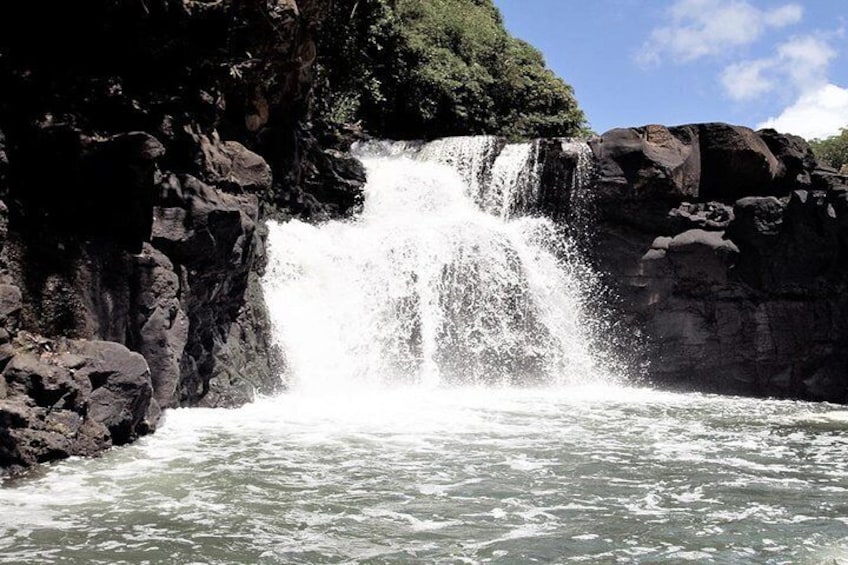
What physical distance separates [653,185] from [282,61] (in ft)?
29.2

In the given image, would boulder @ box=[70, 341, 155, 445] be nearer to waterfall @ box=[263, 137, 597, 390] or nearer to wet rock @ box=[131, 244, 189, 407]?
wet rock @ box=[131, 244, 189, 407]

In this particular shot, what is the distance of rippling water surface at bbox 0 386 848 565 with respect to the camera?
582 cm

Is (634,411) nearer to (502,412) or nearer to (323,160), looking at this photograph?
(502,412)

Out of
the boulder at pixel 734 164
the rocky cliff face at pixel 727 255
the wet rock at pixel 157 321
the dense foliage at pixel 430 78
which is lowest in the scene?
the wet rock at pixel 157 321

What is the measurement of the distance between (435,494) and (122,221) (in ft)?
19.0

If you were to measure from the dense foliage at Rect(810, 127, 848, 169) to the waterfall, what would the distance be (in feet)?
70.8

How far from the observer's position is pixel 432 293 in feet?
56.2

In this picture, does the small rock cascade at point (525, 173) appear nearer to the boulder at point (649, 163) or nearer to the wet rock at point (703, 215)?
the boulder at point (649, 163)

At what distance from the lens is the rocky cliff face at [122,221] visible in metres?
8.83

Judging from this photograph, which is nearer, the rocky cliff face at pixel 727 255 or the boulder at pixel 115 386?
the boulder at pixel 115 386

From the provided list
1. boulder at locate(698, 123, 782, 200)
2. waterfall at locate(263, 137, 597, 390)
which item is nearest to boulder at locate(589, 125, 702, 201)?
boulder at locate(698, 123, 782, 200)

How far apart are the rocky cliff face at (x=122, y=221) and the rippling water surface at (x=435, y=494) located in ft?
2.61

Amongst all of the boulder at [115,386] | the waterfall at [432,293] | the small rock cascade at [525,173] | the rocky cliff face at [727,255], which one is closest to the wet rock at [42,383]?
the boulder at [115,386]

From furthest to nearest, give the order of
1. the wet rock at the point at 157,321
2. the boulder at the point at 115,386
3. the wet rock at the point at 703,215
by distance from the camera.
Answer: the wet rock at the point at 703,215
the wet rock at the point at 157,321
the boulder at the point at 115,386
